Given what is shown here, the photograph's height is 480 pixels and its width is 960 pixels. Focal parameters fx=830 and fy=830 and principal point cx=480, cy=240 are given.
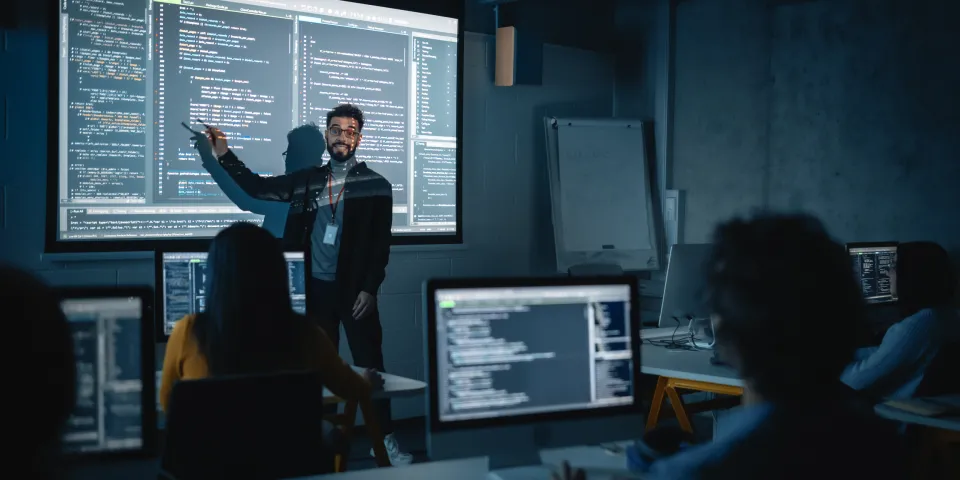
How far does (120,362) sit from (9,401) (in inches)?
38.3

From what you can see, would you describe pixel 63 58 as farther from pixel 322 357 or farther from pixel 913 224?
pixel 913 224

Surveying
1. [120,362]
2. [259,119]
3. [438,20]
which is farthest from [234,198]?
[120,362]

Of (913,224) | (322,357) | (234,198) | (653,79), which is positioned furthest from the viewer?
(653,79)

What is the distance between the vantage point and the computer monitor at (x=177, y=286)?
9.11ft

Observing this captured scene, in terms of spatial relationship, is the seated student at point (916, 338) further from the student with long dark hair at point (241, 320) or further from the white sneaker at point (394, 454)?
the white sneaker at point (394, 454)

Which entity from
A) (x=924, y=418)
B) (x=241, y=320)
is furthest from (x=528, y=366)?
(x=924, y=418)

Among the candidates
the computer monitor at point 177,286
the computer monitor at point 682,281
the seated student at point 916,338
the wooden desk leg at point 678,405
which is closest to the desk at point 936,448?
the seated student at point 916,338

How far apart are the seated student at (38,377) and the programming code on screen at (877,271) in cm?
407

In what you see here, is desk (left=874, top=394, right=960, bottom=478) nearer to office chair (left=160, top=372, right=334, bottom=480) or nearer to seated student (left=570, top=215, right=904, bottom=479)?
seated student (left=570, top=215, right=904, bottom=479)

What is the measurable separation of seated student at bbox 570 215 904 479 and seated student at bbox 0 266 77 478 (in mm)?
862

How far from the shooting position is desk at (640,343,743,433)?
3132 mm

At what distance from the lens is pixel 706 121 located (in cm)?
568

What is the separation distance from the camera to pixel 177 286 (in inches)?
110

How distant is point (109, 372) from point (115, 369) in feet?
0.04
